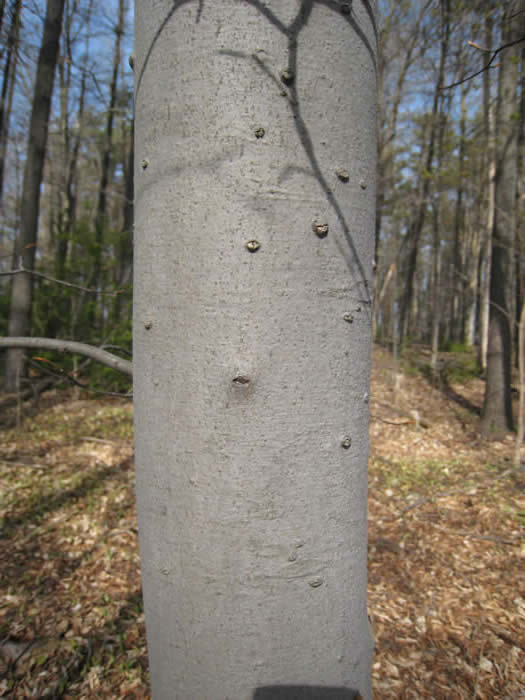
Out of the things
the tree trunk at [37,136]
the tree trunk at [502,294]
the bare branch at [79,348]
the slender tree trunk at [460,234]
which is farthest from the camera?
the slender tree trunk at [460,234]

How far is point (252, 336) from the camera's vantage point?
0.69 meters

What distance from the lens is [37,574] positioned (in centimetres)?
289

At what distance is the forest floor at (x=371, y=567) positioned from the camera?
7.02 ft

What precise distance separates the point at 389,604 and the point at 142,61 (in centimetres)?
307

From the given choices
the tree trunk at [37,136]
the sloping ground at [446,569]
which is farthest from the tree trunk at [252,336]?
the tree trunk at [37,136]

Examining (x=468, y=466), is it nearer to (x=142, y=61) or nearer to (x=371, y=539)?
(x=371, y=539)

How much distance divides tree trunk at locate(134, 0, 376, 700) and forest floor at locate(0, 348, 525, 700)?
362 millimetres

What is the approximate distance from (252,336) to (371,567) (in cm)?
301

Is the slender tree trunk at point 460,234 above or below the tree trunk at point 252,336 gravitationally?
above

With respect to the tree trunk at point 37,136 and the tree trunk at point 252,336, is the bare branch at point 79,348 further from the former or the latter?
the tree trunk at point 37,136

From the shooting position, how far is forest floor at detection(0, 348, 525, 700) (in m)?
2.14

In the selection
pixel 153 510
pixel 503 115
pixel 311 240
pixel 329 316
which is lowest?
pixel 153 510

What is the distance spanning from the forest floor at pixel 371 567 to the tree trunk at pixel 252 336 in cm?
36

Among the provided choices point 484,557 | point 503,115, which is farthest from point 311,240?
point 503,115
